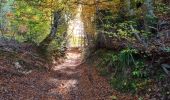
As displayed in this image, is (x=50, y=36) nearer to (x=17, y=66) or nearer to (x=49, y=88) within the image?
(x=17, y=66)

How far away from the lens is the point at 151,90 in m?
10.6

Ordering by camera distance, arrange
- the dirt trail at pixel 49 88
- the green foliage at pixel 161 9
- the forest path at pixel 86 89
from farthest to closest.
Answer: the green foliage at pixel 161 9
the forest path at pixel 86 89
the dirt trail at pixel 49 88

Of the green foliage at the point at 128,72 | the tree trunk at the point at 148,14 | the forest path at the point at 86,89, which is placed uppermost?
the tree trunk at the point at 148,14

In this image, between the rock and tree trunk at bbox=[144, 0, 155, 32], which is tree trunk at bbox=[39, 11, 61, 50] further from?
tree trunk at bbox=[144, 0, 155, 32]

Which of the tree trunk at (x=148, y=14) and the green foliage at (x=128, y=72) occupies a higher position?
the tree trunk at (x=148, y=14)

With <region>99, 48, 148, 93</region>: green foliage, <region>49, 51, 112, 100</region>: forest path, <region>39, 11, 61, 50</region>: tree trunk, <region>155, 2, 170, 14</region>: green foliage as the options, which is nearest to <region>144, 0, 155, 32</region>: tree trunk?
<region>155, 2, 170, 14</region>: green foliage

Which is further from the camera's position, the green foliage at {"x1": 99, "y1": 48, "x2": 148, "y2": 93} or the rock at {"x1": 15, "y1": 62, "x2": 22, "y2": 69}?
the rock at {"x1": 15, "y1": 62, "x2": 22, "y2": 69}

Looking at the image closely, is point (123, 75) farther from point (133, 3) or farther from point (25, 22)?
point (25, 22)

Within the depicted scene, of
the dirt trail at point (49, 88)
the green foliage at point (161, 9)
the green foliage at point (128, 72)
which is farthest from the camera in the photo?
the green foliage at point (161, 9)

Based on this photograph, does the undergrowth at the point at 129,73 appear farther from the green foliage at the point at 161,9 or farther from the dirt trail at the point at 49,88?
the green foliage at the point at 161,9

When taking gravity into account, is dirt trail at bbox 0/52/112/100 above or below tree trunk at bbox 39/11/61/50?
below

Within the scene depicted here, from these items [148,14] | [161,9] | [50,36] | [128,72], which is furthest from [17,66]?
[50,36]

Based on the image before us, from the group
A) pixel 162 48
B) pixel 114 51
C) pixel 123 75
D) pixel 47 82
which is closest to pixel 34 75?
pixel 47 82

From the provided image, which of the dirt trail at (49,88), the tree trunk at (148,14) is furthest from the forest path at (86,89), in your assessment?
the tree trunk at (148,14)
